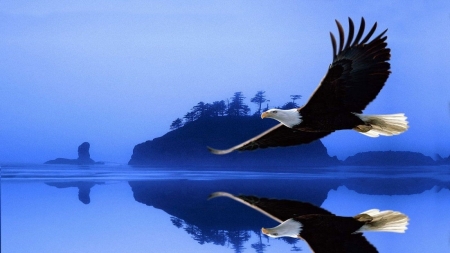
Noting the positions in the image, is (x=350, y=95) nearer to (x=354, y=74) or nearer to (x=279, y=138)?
(x=354, y=74)

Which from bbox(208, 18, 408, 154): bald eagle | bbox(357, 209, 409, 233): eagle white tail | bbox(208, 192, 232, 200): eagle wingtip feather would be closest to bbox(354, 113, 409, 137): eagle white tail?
bbox(208, 18, 408, 154): bald eagle

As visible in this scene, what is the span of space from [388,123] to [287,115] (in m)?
1.29

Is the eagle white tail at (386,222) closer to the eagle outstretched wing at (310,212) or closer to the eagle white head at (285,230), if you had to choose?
the eagle outstretched wing at (310,212)

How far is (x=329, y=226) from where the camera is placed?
6039mm

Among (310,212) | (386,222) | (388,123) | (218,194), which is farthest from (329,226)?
(218,194)

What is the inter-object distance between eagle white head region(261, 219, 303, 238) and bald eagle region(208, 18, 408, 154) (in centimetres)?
160

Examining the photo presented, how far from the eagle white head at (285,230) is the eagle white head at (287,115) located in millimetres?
1614

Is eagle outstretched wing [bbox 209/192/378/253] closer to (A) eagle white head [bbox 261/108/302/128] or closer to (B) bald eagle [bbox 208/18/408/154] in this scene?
(B) bald eagle [bbox 208/18/408/154]

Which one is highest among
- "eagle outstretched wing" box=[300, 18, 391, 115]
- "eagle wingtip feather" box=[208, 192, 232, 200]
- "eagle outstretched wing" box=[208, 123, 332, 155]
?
"eagle outstretched wing" box=[300, 18, 391, 115]

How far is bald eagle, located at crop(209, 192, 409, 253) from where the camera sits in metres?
5.21

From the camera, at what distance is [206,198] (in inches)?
374

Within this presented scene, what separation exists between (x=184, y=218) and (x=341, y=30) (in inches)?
120

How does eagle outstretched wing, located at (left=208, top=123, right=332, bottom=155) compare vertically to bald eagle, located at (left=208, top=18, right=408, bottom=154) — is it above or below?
below

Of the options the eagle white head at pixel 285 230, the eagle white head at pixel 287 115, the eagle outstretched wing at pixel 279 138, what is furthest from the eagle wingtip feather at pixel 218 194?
the eagle white head at pixel 285 230
